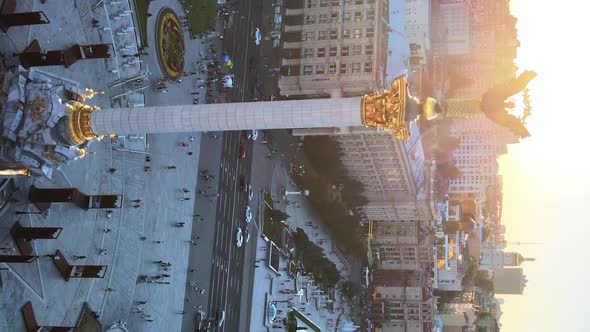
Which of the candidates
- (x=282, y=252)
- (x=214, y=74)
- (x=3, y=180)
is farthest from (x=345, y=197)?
(x=3, y=180)

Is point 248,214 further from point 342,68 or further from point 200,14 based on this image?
point 200,14

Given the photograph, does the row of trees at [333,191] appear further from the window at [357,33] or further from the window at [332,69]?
the window at [357,33]

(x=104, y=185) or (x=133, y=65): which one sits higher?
(x=133, y=65)

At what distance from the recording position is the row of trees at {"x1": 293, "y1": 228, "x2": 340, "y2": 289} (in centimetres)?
8482

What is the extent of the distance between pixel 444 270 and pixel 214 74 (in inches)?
3385

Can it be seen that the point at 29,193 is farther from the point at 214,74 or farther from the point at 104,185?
the point at 214,74

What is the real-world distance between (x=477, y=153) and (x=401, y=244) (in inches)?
1322

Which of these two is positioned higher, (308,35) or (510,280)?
(308,35)

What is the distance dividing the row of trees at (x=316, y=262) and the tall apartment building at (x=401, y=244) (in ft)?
68.8

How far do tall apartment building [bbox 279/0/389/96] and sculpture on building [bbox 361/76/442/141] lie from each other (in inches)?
1487

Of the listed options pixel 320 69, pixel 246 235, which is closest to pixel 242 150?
pixel 246 235

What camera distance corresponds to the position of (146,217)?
5444cm

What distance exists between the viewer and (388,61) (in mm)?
78562

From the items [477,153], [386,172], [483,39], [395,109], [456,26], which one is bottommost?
[395,109]
